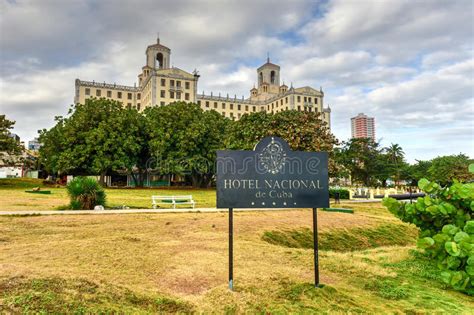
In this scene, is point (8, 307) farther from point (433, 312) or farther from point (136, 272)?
point (433, 312)

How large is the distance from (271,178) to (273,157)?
0.40 metres

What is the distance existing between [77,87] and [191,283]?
94.7m

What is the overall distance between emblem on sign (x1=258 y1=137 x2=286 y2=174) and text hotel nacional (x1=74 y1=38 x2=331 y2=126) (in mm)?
74920

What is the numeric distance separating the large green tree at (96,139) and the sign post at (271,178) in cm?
3624

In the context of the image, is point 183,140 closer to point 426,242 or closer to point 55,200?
point 55,200

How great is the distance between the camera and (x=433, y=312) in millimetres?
5148

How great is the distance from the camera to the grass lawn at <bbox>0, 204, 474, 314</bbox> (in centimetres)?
514

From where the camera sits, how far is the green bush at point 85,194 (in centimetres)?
1666

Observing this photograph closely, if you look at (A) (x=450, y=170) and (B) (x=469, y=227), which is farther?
(A) (x=450, y=170)

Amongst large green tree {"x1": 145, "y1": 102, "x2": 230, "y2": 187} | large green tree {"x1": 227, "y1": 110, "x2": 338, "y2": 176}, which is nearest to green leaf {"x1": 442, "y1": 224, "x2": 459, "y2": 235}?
large green tree {"x1": 227, "y1": 110, "x2": 338, "y2": 176}

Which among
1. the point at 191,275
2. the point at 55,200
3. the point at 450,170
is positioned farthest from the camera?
the point at 450,170

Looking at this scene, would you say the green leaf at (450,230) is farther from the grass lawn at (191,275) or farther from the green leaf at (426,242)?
the grass lawn at (191,275)

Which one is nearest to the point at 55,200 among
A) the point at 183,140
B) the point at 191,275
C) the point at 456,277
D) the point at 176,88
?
the point at 191,275

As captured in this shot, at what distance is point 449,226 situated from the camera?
5.75 meters
